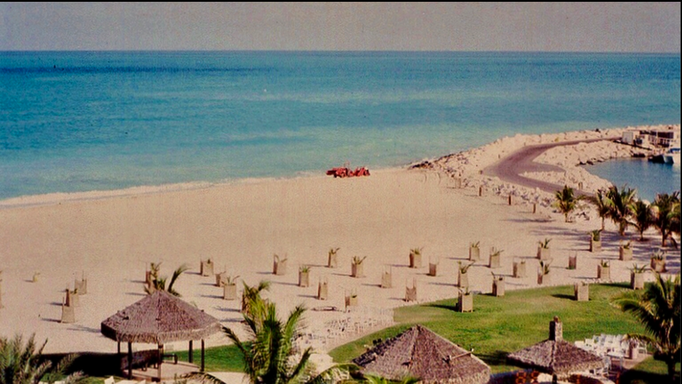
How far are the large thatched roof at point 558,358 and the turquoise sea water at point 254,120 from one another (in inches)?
1208

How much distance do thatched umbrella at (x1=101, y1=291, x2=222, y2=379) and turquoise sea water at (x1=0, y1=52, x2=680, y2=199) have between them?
25.9 meters

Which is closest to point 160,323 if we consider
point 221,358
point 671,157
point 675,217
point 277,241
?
point 221,358

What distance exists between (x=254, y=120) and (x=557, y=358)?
67.3m

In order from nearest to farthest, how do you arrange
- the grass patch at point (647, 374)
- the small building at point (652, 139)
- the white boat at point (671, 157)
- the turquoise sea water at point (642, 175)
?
the grass patch at point (647, 374) → the turquoise sea water at point (642, 175) → the white boat at point (671, 157) → the small building at point (652, 139)

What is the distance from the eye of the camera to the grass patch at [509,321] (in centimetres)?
1967

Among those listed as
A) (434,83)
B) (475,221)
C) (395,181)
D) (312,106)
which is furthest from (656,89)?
(475,221)

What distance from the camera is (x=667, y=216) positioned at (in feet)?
91.7

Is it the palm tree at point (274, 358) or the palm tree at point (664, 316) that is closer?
the palm tree at point (274, 358)

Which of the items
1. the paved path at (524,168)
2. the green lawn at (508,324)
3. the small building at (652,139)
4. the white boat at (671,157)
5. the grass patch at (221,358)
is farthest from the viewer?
the small building at (652,139)

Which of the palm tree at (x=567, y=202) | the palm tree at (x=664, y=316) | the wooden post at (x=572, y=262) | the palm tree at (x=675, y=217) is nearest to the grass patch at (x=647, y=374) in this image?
the palm tree at (x=664, y=316)

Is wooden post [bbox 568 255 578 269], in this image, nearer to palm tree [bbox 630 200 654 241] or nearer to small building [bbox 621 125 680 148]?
palm tree [bbox 630 200 654 241]

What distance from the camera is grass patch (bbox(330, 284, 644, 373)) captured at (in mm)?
19672

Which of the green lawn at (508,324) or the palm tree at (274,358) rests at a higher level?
the palm tree at (274,358)

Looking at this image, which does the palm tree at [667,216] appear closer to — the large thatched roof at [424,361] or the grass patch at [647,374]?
the grass patch at [647,374]
